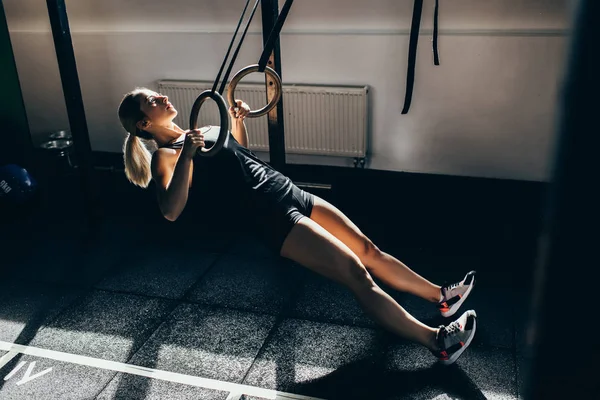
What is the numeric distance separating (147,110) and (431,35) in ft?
7.06

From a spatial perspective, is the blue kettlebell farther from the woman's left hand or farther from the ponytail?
the woman's left hand

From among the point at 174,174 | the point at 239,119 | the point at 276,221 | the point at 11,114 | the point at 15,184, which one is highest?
the point at 239,119

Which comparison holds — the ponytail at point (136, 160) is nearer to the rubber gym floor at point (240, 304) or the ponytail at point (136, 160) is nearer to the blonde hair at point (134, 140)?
the blonde hair at point (134, 140)

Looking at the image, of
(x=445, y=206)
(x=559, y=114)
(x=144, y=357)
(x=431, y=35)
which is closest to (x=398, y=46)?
(x=431, y=35)

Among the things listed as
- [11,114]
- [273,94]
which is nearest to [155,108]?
[273,94]

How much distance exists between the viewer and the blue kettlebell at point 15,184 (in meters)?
4.12

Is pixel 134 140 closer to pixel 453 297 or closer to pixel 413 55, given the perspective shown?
pixel 453 297

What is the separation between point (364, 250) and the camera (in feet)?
9.21

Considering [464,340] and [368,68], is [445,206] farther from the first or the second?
[464,340]

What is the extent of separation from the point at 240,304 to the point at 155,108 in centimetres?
115

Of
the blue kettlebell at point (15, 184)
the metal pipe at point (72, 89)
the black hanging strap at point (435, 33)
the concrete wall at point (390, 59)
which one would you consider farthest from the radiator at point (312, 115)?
the blue kettlebell at point (15, 184)

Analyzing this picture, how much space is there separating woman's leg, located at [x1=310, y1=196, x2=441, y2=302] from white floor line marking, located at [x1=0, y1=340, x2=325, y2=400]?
694 mm

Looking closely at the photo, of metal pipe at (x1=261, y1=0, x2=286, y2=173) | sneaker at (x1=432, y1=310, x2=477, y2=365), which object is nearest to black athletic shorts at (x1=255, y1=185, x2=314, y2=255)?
sneaker at (x1=432, y1=310, x2=477, y2=365)

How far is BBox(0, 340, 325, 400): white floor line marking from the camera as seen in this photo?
2.49 m
